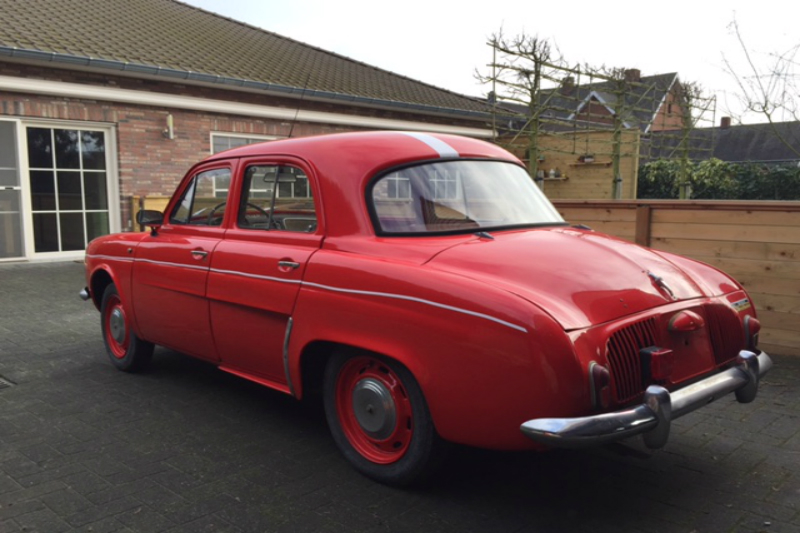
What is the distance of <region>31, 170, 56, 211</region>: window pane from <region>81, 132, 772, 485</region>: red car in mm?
8116

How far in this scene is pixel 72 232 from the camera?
458 inches

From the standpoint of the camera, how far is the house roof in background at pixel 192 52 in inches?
441

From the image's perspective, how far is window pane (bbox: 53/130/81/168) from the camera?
1116 cm

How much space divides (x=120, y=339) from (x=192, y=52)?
10.4m

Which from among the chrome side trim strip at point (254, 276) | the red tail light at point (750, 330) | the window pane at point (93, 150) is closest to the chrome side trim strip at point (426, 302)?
the chrome side trim strip at point (254, 276)

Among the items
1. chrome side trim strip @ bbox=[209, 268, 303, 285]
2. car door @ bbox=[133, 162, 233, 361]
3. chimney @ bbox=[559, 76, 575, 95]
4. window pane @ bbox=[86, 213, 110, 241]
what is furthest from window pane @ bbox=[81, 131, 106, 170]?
chimney @ bbox=[559, 76, 575, 95]

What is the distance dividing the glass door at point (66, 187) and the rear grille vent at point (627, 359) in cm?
1111

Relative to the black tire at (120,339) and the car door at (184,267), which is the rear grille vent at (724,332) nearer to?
the car door at (184,267)

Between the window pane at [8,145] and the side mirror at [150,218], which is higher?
the window pane at [8,145]

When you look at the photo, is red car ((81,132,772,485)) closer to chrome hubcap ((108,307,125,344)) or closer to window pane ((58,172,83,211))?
chrome hubcap ((108,307,125,344))

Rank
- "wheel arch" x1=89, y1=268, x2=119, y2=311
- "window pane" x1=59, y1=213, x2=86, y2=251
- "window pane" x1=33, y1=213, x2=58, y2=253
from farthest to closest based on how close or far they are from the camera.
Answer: "window pane" x1=59, y1=213, x2=86, y2=251 < "window pane" x1=33, y1=213, x2=58, y2=253 < "wheel arch" x1=89, y1=268, x2=119, y2=311

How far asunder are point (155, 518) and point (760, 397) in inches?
155

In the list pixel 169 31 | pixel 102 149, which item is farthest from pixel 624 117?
pixel 102 149

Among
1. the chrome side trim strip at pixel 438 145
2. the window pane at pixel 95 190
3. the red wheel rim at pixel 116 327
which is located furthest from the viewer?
the window pane at pixel 95 190
